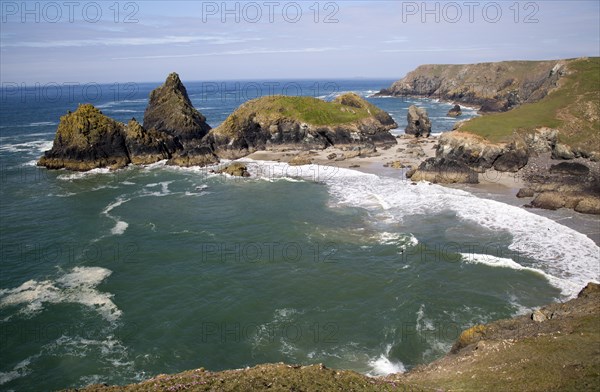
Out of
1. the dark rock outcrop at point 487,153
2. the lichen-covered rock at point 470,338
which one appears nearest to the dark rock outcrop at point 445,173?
the dark rock outcrop at point 487,153

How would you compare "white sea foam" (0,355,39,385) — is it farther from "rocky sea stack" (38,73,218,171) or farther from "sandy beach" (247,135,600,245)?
"rocky sea stack" (38,73,218,171)

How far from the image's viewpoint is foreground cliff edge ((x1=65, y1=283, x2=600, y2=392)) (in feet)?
63.0

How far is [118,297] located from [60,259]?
1188 cm

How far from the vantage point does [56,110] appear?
19525 cm

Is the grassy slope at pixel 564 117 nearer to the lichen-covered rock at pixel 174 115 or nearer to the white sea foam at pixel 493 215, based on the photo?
the white sea foam at pixel 493 215

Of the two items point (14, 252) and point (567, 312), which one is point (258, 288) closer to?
point (567, 312)

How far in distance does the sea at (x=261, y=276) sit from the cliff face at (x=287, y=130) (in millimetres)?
29363

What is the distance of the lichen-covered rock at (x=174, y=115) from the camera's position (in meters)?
101

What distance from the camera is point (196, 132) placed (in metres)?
102

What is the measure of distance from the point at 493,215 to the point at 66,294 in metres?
47.3

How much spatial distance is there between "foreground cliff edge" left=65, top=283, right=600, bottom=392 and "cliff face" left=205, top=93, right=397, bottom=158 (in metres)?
75.1

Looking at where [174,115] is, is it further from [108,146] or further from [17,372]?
[17,372]

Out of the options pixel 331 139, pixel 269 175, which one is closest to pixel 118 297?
pixel 269 175

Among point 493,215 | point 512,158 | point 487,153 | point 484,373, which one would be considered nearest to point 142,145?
point 487,153
